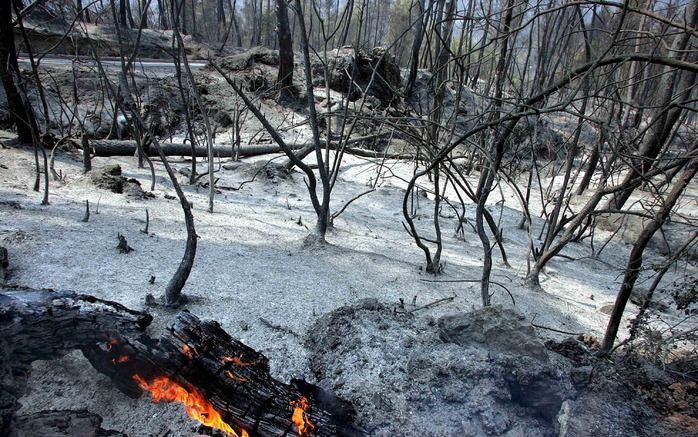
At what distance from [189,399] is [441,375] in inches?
46.4

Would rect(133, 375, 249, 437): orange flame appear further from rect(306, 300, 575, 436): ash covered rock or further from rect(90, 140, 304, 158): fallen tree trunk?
rect(90, 140, 304, 158): fallen tree trunk

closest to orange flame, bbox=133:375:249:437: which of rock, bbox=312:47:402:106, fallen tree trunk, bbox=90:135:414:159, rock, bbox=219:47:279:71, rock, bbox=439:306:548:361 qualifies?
rock, bbox=439:306:548:361

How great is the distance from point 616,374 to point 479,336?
0.75 metres

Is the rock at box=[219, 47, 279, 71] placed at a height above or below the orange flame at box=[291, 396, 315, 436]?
above

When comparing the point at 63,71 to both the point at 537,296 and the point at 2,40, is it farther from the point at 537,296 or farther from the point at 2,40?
the point at 537,296

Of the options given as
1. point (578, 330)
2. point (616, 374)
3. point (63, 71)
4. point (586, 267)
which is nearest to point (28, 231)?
point (616, 374)

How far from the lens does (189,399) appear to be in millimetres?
1803

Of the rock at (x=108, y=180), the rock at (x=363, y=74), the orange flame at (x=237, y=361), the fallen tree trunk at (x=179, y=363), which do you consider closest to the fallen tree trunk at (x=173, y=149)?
the rock at (x=108, y=180)

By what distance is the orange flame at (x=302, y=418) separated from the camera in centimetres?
169

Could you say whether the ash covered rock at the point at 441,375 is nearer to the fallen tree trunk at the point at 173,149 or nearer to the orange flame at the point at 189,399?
the orange flame at the point at 189,399

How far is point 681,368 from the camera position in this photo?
2.47 meters

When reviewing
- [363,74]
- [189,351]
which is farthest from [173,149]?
[363,74]

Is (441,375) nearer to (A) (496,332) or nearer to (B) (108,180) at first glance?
(A) (496,332)

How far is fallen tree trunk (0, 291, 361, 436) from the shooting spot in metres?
1.72
